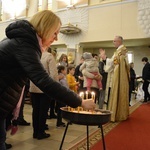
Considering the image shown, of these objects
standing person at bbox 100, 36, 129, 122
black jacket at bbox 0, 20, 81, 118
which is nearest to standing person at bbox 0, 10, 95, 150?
black jacket at bbox 0, 20, 81, 118

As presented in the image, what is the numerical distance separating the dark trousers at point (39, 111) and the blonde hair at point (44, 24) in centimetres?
204

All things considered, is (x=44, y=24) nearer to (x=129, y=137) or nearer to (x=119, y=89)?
(x=129, y=137)

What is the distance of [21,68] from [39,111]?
213 cm

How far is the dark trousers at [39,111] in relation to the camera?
3.14m

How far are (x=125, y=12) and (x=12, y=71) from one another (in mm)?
9613

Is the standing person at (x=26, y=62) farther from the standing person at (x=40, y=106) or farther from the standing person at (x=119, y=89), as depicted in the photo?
the standing person at (x=119, y=89)

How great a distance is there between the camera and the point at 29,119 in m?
4.42

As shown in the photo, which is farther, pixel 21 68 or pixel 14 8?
pixel 14 8

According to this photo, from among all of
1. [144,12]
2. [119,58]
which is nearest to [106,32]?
[144,12]

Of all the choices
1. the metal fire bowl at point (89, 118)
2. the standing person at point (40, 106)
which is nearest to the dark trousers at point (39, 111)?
the standing person at point (40, 106)

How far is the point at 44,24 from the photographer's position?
124 centimetres

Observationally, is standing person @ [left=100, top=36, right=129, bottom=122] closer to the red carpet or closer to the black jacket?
the red carpet

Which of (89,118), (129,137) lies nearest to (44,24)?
(89,118)

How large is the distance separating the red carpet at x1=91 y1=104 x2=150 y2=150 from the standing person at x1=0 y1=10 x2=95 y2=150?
6.02 ft
